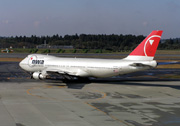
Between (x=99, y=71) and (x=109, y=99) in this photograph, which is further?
(x=99, y=71)

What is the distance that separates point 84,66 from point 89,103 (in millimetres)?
15280

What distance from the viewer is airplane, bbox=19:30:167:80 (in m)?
42.9

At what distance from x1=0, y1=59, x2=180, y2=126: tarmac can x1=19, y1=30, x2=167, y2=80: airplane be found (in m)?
1.92

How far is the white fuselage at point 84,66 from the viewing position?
144ft

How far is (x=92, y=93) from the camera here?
3938 centimetres

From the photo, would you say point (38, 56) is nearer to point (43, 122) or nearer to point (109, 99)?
point (109, 99)

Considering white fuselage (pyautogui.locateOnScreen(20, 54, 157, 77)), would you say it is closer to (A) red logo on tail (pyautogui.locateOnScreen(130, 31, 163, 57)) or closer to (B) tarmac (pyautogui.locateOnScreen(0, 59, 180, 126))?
(A) red logo on tail (pyautogui.locateOnScreen(130, 31, 163, 57))

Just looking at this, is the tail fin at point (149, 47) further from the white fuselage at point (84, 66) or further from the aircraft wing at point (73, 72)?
the aircraft wing at point (73, 72)

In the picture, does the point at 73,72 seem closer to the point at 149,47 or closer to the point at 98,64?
the point at 98,64

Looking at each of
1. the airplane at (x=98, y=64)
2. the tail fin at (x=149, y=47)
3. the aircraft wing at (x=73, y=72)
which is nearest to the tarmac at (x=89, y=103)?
the aircraft wing at (x=73, y=72)

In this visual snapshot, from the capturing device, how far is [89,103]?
32656 mm

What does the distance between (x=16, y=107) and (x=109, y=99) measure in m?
11.3

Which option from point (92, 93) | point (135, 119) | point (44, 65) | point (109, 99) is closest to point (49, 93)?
point (92, 93)

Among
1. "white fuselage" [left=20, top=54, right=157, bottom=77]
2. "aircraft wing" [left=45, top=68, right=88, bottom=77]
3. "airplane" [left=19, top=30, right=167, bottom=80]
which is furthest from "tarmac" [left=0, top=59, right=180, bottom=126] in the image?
"white fuselage" [left=20, top=54, right=157, bottom=77]
